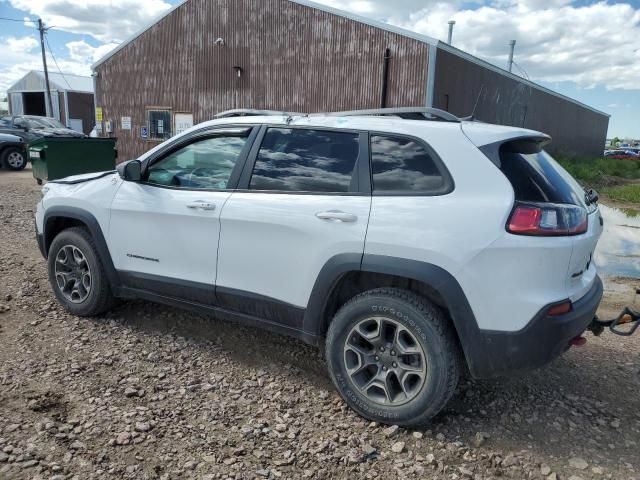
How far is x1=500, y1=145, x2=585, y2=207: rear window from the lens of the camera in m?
2.66

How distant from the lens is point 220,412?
3039 mm

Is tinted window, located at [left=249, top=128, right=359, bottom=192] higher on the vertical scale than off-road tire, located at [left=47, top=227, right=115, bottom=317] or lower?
higher

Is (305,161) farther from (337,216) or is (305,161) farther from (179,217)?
(179,217)

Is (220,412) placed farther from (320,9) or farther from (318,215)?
(320,9)

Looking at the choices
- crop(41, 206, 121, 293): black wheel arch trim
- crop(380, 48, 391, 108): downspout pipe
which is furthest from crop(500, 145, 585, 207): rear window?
crop(380, 48, 391, 108): downspout pipe

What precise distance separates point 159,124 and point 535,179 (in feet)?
66.4

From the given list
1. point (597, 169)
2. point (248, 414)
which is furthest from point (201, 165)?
point (597, 169)

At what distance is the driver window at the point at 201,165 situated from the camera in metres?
3.52

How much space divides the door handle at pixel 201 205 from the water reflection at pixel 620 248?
563cm

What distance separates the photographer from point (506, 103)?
21.6 meters

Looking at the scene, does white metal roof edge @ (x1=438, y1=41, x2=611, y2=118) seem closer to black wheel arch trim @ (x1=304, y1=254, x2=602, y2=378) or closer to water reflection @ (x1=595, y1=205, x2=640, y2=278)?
water reflection @ (x1=595, y1=205, x2=640, y2=278)

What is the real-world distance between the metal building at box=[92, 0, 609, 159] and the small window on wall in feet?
0.13

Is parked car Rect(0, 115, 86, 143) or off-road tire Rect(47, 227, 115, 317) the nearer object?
off-road tire Rect(47, 227, 115, 317)

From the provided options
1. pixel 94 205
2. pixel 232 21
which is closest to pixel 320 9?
pixel 232 21
